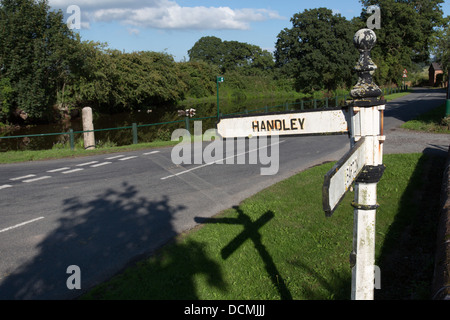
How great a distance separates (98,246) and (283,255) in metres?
3.20

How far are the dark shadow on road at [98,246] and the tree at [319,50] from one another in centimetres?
5163

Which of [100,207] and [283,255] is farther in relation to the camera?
[100,207]

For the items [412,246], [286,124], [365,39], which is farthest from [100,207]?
[365,39]

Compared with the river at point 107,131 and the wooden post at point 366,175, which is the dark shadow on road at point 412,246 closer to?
the wooden post at point 366,175

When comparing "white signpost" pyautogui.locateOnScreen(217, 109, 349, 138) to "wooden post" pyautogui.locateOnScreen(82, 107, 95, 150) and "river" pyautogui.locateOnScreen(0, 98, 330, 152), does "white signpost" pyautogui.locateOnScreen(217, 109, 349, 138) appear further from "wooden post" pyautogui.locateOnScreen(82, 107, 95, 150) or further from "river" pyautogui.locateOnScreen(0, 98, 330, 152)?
"wooden post" pyautogui.locateOnScreen(82, 107, 95, 150)

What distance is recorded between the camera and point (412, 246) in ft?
21.0

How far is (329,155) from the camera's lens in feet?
46.9

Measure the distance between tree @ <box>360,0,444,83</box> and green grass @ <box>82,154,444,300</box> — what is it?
54.5 metres

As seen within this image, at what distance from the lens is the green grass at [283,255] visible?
17.2ft

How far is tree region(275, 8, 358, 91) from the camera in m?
55.9

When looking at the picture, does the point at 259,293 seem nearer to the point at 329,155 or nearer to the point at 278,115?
the point at 278,115

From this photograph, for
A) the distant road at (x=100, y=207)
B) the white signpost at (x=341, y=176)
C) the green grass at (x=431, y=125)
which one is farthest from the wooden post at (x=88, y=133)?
the white signpost at (x=341, y=176)

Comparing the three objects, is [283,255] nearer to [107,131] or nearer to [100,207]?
[100,207]
